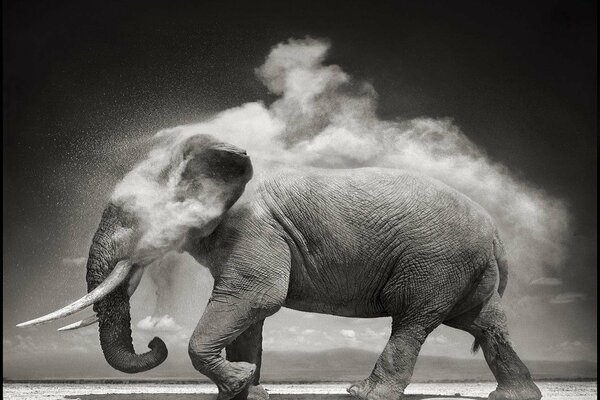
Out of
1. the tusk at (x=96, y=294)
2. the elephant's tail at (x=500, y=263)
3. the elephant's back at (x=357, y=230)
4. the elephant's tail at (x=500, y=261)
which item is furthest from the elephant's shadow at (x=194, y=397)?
the tusk at (x=96, y=294)

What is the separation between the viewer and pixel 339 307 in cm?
720

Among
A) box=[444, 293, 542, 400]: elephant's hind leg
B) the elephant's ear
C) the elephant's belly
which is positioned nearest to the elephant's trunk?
the elephant's ear

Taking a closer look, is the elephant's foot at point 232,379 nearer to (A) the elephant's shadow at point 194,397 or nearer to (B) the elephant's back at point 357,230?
(B) the elephant's back at point 357,230

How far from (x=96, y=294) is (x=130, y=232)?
0.63 meters

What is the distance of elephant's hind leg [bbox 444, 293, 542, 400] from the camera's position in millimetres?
7730

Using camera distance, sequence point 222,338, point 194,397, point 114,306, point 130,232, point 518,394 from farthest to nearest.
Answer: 1. point 194,397
2. point 518,394
3. point 114,306
4. point 130,232
5. point 222,338

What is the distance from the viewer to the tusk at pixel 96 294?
636 cm

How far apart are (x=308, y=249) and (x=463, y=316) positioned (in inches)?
79.6

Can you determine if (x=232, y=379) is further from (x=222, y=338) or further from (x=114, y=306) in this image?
(x=114, y=306)

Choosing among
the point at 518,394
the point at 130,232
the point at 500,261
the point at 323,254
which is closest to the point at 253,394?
the point at 323,254

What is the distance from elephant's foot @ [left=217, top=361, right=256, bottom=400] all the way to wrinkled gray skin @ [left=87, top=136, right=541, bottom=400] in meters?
0.01

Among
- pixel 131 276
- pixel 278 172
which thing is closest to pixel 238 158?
pixel 278 172

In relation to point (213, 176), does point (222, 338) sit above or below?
below

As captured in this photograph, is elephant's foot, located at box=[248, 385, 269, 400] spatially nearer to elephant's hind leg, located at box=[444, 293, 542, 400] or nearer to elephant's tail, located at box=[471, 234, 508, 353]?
elephant's hind leg, located at box=[444, 293, 542, 400]
